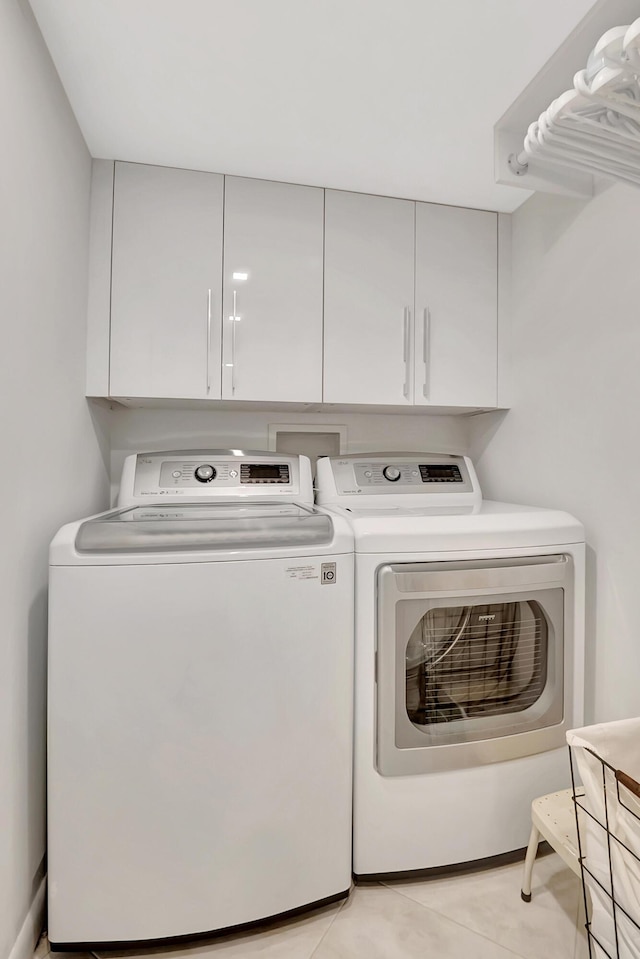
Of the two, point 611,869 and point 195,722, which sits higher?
point 195,722

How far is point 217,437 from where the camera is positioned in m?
2.05

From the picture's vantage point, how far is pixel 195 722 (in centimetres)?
121

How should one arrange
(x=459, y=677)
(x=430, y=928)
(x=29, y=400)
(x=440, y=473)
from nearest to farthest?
1. (x=29, y=400)
2. (x=430, y=928)
3. (x=459, y=677)
4. (x=440, y=473)

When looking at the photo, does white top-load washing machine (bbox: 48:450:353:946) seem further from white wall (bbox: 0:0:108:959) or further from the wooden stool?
the wooden stool

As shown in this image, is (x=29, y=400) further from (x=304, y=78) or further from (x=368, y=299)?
(x=368, y=299)

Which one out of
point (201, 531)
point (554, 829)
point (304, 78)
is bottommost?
point (554, 829)

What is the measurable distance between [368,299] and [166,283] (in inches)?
28.6

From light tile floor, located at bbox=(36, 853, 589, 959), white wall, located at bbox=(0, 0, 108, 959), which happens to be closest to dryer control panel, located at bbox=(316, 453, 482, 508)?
white wall, located at bbox=(0, 0, 108, 959)

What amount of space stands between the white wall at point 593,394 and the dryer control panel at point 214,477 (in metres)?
0.90

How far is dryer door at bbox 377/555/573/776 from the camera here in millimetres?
1357

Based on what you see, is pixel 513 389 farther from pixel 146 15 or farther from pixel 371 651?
pixel 146 15

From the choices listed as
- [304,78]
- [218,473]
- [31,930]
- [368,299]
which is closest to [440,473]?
[368,299]

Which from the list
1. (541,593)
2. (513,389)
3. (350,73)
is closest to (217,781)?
(541,593)

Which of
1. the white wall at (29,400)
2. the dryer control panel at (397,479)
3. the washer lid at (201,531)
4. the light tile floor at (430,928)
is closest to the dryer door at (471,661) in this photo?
the washer lid at (201,531)
